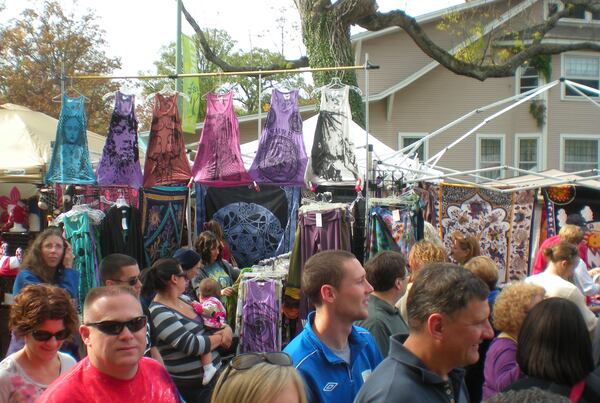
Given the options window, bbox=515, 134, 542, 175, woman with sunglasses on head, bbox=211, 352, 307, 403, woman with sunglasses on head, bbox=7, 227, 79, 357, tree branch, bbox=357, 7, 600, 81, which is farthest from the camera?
window, bbox=515, 134, 542, 175

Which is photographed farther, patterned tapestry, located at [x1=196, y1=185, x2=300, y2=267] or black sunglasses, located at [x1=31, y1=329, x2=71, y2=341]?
patterned tapestry, located at [x1=196, y1=185, x2=300, y2=267]

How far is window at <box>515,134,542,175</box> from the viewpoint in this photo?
64.3 feet

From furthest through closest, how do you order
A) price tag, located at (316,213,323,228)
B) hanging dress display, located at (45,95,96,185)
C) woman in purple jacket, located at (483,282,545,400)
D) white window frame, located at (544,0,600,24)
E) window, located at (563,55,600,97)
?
1. window, located at (563,55,600,97)
2. white window frame, located at (544,0,600,24)
3. hanging dress display, located at (45,95,96,185)
4. price tag, located at (316,213,323,228)
5. woman in purple jacket, located at (483,282,545,400)

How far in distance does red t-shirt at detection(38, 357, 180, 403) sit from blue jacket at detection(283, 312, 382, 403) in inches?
23.5

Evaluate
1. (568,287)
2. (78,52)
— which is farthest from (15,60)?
(568,287)

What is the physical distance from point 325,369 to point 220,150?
4.90 meters

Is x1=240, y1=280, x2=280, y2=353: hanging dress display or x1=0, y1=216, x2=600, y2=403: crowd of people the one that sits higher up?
x1=0, y1=216, x2=600, y2=403: crowd of people

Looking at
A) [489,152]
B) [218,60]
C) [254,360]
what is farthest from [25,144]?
[489,152]

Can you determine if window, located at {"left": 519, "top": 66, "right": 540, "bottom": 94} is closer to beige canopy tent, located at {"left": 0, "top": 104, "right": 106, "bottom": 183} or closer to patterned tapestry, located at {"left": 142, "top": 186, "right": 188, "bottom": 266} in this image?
beige canopy tent, located at {"left": 0, "top": 104, "right": 106, "bottom": 183}

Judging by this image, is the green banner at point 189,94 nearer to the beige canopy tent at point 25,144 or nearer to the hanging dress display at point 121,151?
the beige canopy tent at point 25,144

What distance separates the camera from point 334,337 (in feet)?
10.2

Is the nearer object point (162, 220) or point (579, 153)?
point (162, 220)

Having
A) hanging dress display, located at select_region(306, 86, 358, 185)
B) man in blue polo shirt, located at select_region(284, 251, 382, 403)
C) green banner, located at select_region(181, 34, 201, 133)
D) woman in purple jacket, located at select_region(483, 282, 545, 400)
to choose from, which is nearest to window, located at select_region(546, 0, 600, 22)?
green banner, located at select_region(181, 34, 201, 133)

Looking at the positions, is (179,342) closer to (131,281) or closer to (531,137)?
(131,281)
